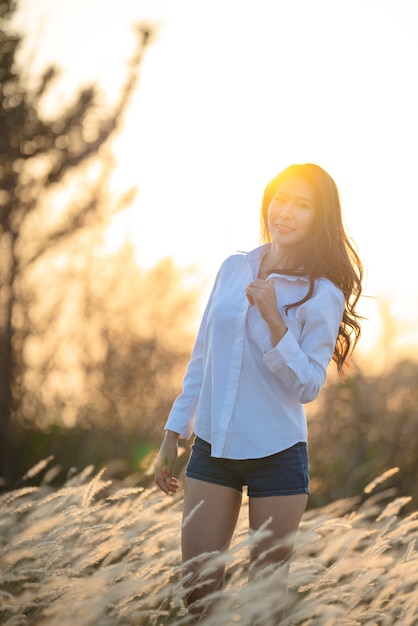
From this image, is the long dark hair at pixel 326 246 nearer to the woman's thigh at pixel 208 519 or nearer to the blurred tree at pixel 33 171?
the woman's thigh at pixel 208 519

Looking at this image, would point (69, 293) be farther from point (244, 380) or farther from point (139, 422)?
point (244, 380)

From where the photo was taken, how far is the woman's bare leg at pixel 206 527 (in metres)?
3.04

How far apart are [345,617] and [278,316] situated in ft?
3.45

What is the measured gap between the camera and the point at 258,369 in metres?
3.14

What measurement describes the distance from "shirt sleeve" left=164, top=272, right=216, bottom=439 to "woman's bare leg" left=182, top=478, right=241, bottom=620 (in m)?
0.30

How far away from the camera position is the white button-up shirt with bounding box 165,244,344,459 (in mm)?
2998

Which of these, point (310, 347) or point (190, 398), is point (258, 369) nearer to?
point (310, 347)

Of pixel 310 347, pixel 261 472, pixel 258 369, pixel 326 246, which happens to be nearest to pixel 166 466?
pixel 261 472

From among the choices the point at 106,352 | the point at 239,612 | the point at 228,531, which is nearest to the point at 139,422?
the point at 106,352

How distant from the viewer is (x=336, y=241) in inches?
130

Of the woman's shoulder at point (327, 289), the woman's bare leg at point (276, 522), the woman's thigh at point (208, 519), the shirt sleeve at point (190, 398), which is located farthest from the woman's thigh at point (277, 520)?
the woman's shoulder at point (327, 289)

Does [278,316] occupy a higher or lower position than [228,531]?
higher

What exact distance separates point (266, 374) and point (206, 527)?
602 mm

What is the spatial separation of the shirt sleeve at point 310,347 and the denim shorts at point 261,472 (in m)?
0.22
